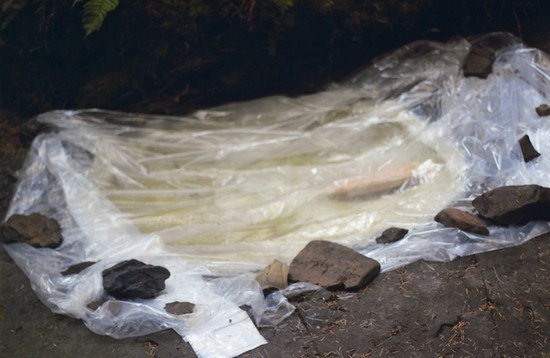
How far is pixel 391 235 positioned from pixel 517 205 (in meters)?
0.65

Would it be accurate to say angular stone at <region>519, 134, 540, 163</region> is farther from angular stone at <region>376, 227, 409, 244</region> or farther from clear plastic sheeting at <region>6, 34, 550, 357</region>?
angular stone at <region>376, 227, 409, 244</region>

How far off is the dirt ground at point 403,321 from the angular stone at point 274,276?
0.13 m

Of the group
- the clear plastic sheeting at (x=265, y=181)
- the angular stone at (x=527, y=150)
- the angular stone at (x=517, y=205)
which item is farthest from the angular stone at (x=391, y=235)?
the angular stone at (x=527, y=150)

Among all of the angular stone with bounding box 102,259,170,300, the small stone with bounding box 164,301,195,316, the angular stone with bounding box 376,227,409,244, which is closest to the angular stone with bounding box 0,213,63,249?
the angular stone with bounding box 102,259,170,300

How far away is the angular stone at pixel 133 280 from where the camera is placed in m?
3.21

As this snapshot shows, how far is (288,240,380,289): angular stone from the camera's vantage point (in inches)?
128

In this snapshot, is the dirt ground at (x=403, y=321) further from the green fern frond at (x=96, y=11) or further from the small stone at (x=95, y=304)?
the green fern frond at (x=96, y=11)

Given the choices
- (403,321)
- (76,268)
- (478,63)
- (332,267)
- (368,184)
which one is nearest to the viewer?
(403,321)

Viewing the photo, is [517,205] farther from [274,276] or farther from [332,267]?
[274,276]

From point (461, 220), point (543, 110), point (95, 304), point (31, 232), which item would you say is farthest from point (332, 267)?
point (543, 110)

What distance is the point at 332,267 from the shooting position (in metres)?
3.34

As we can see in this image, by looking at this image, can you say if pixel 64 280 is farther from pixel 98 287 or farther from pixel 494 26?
pixel 494 26

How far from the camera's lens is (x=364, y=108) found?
4738mm

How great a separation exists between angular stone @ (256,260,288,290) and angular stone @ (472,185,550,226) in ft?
3.60
